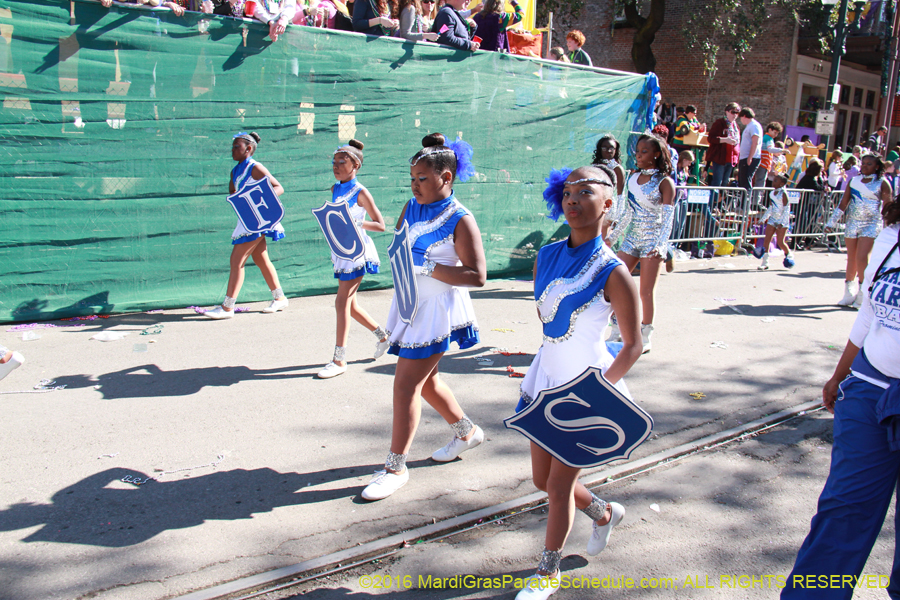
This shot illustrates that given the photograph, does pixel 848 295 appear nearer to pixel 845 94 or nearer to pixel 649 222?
pixel 649 222

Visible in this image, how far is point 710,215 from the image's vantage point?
12.8m

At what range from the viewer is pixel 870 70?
95.5 ft

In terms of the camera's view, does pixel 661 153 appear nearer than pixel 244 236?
Yes

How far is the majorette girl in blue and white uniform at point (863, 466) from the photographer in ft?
7.94

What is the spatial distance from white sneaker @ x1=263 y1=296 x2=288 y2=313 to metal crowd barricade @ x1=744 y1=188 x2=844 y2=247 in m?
9.60

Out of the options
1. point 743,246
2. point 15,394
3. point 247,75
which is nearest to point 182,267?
point 247,75

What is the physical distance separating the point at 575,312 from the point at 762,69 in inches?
1010

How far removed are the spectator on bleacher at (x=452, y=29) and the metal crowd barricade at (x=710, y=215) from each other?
476 cm

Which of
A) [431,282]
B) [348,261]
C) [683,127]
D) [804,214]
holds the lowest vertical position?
[348,261]

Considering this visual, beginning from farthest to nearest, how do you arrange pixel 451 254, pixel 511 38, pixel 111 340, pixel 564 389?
pixel 511 38 → pixel 111 340 → pixel 451 254 → pixel 564 389

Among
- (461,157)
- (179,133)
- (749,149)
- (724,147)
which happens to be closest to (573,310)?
(461,157)

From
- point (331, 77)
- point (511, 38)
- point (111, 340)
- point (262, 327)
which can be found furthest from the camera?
point (511, 38)

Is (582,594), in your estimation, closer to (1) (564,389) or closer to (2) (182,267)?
(1) (564,389)

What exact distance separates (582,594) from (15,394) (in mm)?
4233
